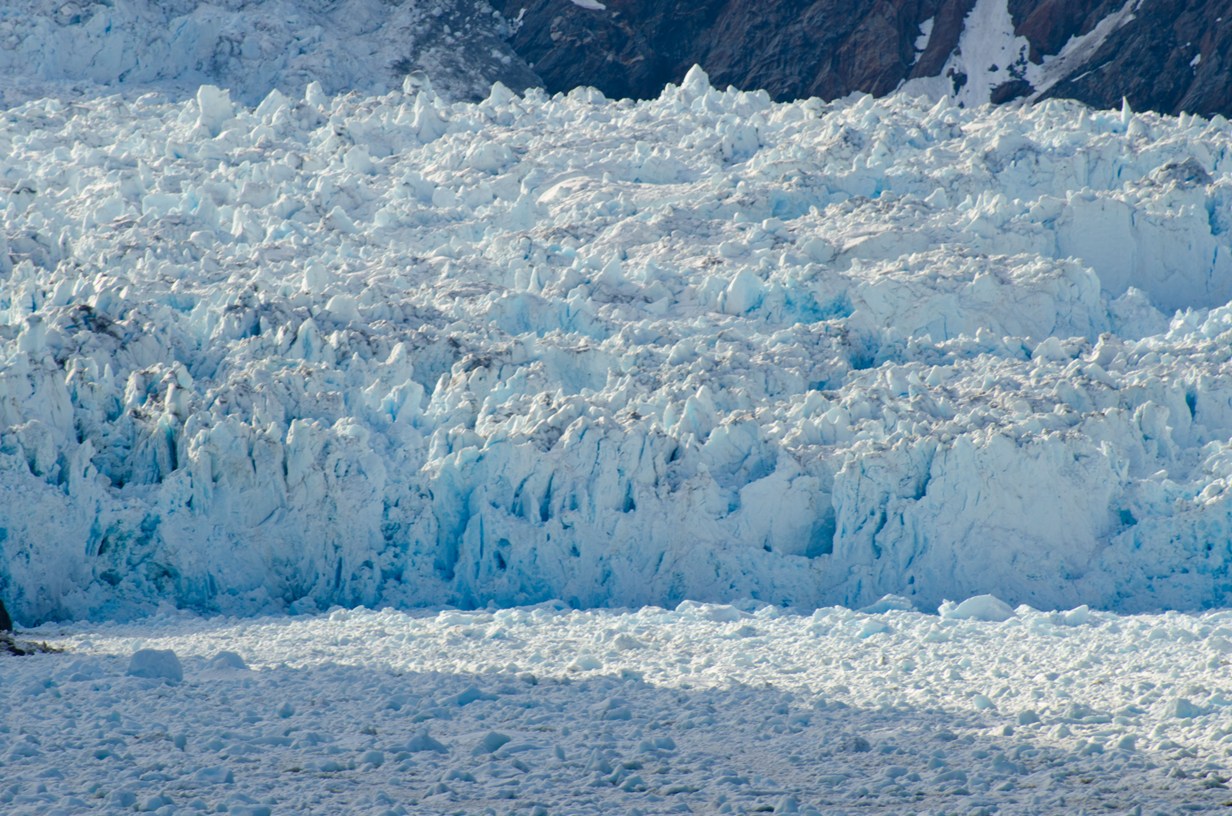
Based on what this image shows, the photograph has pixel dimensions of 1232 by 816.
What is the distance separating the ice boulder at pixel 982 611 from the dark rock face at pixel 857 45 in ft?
55.8

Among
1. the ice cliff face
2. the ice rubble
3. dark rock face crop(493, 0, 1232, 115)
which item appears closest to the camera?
the ice rubble

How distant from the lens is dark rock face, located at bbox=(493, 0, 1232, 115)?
78.2 feet

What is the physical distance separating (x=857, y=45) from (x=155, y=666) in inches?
826

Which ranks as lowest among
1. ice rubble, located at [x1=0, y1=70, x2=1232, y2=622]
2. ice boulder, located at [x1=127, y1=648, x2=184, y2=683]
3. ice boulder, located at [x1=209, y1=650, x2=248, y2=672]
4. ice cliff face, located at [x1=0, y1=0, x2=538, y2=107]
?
ice boulder, located at [x1=209, y1=650, x2=248, y2=672]

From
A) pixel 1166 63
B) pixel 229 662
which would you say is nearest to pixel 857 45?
pixel 1166 63

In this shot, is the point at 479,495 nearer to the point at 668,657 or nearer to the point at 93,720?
the point at 668,657

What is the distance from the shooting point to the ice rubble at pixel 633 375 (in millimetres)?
9680

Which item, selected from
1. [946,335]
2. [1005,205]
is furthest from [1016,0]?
[946,335]

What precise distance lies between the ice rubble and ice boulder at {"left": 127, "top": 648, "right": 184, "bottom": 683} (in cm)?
253

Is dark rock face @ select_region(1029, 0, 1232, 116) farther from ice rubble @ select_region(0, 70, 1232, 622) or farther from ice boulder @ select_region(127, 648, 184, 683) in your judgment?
ice boulder @ select_region(127, 648, 184, 683)

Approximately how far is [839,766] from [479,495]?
4662 mm

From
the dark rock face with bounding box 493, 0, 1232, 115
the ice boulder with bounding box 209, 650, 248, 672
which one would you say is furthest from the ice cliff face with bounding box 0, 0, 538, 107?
the ice boulder with bounding box 209, 650, 248, 672

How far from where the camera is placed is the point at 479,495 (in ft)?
32.9

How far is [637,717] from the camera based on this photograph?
257 inches
